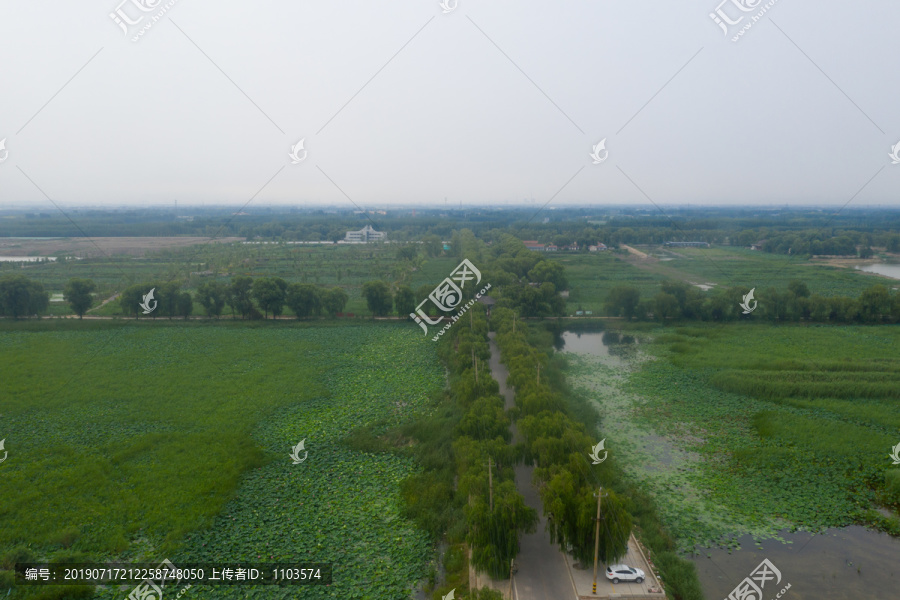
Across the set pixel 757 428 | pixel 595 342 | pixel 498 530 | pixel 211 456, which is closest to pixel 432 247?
pixel 595 342

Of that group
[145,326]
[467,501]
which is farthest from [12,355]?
[467,501]

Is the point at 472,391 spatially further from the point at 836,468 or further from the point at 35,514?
the point at 35,514

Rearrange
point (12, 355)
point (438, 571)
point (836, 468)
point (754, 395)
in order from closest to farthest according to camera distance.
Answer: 1. point (438, 571)
2. point (836, 468)
3. point (754, 395)
4. point (12, 355)

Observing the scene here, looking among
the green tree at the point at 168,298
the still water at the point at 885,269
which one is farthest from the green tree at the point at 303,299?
the still water at the point at 885,269

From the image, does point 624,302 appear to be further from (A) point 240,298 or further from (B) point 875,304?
(A) point 240,298

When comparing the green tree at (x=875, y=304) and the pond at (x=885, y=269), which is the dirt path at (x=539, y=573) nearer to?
the green tree at (x=875, y=304)


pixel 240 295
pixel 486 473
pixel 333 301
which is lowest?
pixel 486 473
